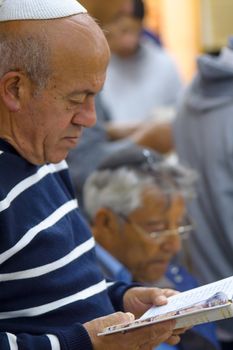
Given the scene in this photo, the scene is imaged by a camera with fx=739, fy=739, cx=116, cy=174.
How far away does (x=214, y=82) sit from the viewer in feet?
9.27

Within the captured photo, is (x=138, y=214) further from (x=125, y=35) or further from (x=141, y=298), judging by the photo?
(x=125, y=35)

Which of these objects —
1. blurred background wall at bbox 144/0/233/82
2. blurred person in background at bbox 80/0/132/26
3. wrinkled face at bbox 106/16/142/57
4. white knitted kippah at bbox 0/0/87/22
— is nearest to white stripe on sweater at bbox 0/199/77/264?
white knitted kippah at bbox 0/0/87/22

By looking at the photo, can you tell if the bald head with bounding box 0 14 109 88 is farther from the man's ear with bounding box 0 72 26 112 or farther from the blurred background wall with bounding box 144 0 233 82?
the blurred background wall with bounding box 144 0 233 82

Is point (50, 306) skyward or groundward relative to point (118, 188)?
skyward

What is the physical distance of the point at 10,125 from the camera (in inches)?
59.4

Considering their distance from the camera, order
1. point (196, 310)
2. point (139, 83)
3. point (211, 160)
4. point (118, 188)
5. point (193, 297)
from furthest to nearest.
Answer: point (139, 83) → point (211, 160) → point (118, 188) → point (193, 297) → point (196, 310)

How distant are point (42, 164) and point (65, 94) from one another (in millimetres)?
170

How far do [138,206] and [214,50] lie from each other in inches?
54.5

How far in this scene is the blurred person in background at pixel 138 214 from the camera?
246cm

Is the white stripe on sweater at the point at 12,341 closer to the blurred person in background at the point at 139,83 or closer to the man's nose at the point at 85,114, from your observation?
the man's nose at the point at 85,114

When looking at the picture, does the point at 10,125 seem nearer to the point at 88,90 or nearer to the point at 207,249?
the point at 88,90

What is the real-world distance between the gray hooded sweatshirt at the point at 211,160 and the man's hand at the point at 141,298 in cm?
109

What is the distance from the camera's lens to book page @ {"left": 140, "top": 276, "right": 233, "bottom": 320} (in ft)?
4.56

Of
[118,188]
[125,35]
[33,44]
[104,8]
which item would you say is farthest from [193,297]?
[125,35]
